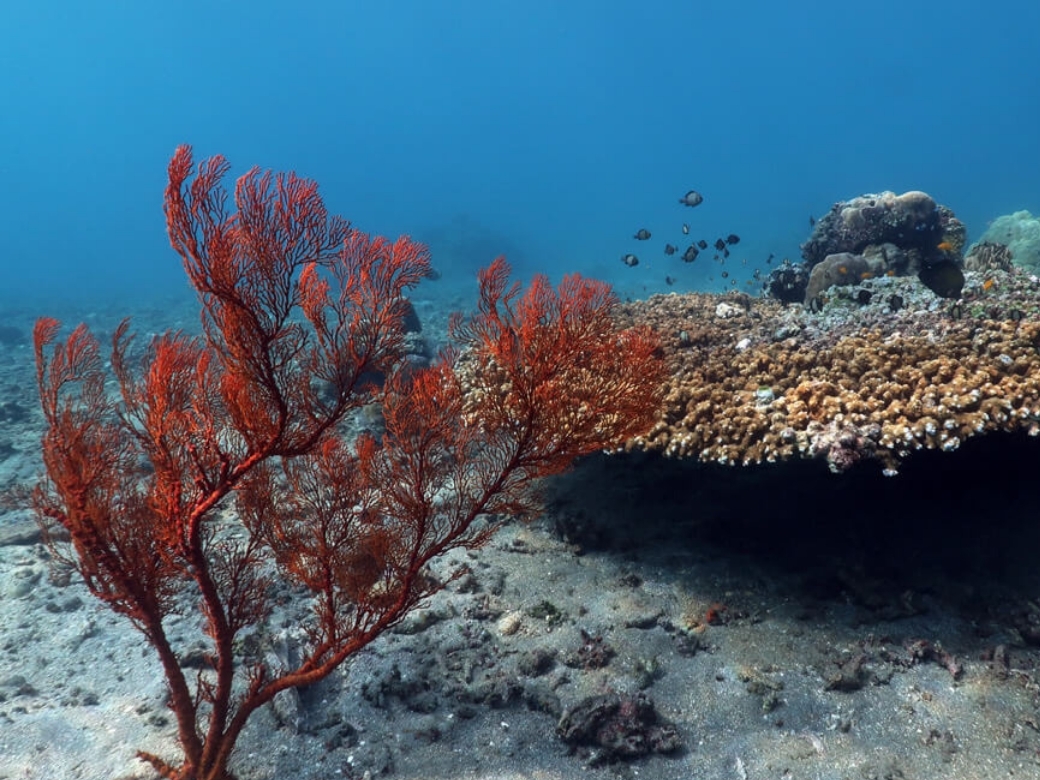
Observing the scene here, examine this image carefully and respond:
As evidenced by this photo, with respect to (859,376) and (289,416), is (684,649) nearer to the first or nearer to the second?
(859,376)

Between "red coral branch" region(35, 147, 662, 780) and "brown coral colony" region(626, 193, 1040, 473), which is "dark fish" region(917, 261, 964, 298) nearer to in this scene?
"brown coral colony" region(626, 193, 1040, 473)

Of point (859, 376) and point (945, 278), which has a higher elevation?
point (945, 278)

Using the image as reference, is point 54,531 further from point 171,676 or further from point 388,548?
point 388,548

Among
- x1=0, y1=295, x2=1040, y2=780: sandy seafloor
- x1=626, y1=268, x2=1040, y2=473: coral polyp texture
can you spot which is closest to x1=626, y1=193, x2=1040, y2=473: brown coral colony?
x1=626, y1=268, x2=1040, y2=473: coral polyp texture

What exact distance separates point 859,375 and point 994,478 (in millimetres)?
2008

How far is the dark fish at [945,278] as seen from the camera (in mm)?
7938

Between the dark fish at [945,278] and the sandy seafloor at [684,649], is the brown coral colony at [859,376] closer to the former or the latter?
the dark fish at [945,278]

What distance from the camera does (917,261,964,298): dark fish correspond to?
7.94 meters

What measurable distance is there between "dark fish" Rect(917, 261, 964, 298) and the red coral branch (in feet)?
20.0

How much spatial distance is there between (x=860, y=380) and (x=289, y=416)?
5727mm

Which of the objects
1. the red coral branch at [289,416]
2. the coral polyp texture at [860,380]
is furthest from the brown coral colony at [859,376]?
the red coral branch at [289,416]

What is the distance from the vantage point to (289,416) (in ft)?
11.3

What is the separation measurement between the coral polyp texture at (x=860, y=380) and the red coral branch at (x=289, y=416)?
5.93ft

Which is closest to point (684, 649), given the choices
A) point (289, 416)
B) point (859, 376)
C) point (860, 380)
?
point (860, 380)
